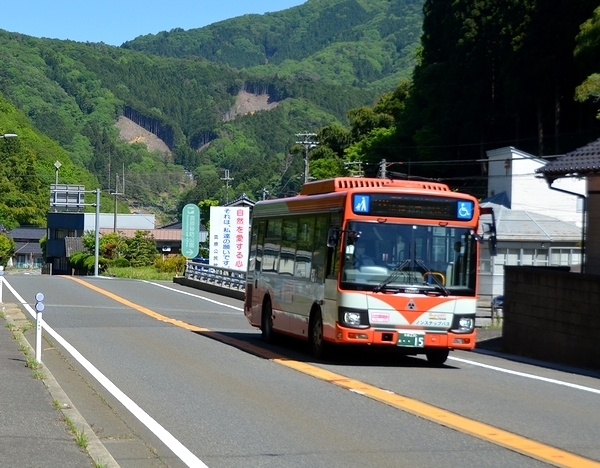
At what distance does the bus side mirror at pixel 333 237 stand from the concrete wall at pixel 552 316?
14.9 feet

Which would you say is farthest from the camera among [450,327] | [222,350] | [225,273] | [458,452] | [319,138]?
[319,138]

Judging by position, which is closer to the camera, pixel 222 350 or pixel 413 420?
pixel 413 420

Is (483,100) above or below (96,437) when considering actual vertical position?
above

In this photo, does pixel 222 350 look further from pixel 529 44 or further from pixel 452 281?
pixel 529 44

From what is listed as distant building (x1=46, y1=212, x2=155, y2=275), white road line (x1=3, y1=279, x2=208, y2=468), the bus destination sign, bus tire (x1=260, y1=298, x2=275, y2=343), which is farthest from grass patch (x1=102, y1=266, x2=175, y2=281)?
the bus destination sign

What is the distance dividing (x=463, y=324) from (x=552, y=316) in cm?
345

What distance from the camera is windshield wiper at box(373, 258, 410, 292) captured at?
15328 millimetres

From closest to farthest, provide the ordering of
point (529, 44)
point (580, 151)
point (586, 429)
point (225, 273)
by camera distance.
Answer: point (586, 429) < point (580, 151) < point (225, 273) < point (529, 44)

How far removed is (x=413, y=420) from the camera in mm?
10438

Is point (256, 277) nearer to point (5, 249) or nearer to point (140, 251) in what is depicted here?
point (140, 251)

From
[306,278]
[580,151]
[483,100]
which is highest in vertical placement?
[483,100]

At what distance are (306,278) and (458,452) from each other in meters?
8.52

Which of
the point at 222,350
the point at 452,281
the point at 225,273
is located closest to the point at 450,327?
the point at 452,281

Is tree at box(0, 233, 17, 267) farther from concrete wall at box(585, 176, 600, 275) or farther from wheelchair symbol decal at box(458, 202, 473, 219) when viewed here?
wheelchair symbol decal at box(458, 202, 473, 219)
